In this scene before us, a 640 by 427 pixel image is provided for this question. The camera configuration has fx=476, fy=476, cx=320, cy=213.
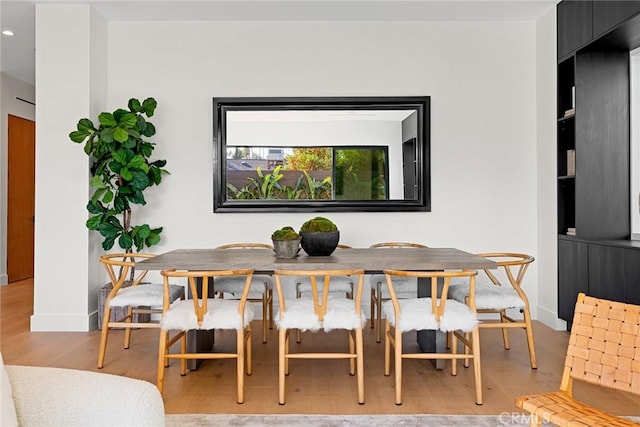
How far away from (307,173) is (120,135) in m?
1.76

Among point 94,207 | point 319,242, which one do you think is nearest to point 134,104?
point 94,207

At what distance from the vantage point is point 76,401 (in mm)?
1286

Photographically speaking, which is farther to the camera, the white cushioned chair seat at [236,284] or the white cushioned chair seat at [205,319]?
the white cushioned chair seat at [236,284]

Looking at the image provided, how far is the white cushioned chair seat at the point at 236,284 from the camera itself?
3766mm

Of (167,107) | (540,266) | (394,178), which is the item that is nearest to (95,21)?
(167,107)

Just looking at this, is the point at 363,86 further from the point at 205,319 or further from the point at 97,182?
the point at 205,319

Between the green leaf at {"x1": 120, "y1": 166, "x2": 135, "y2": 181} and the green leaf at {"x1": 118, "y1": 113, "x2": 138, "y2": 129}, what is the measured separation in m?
0.36

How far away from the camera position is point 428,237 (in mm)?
4758

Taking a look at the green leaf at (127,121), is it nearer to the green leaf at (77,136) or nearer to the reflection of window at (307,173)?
the green leaf at (77,136)

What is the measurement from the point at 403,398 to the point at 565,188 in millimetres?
2656

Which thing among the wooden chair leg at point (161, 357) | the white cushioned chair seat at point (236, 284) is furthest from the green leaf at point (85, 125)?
the wooden chair leg at point (161, 357)

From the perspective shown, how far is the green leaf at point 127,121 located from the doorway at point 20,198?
3.85 m

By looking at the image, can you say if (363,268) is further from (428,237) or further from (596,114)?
(596,114)

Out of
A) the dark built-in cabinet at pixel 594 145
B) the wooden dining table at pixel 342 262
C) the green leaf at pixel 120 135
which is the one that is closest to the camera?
the wooden dining table at pixel 342 262
